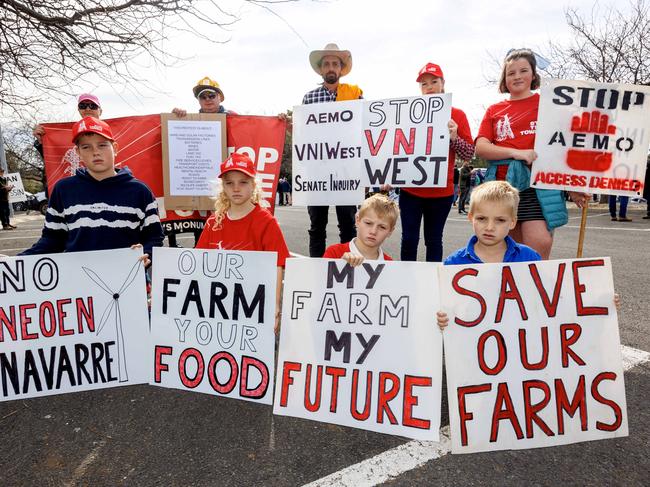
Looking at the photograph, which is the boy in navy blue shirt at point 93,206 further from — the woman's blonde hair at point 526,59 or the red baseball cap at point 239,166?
the woman's blonde hair at point 526,59

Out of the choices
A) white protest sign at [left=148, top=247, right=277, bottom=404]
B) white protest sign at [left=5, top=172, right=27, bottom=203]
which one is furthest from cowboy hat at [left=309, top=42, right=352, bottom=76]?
white protest sign at [left=5, top=172, right=27, bottom=203]

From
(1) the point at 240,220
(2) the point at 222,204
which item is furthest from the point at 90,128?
(1) the point at 240,220

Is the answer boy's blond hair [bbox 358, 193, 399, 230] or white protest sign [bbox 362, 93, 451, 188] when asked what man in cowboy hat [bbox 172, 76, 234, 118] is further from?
boy's blond hair [bbox 358, 193, 399, 230]

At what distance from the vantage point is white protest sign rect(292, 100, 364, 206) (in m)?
3.62

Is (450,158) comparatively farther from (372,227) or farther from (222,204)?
(222,204)

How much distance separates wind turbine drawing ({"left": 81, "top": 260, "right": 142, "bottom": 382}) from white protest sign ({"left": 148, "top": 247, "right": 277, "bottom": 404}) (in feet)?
0.51

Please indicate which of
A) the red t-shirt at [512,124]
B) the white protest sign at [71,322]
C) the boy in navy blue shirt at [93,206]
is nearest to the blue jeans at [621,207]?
the red t-shirt at [512,124]

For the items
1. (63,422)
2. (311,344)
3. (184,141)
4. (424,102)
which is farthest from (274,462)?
(184,141)

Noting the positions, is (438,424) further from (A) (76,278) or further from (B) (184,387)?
(A) (76,278)

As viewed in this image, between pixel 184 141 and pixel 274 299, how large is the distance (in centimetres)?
223

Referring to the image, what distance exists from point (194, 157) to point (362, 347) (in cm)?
264

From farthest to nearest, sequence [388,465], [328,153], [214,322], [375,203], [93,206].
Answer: [328,153] → [93,206] → [375,203] → [214,322] → [388,465]

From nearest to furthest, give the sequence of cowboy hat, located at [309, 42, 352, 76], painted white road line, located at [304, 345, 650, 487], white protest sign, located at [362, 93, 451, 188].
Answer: painted white road line, located at [304, 345, 650, 487] < white protest sign, located at [362, 93, 451, 188] < cowboy hat, located at [309, 42, 352, 76]

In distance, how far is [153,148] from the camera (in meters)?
4.09
